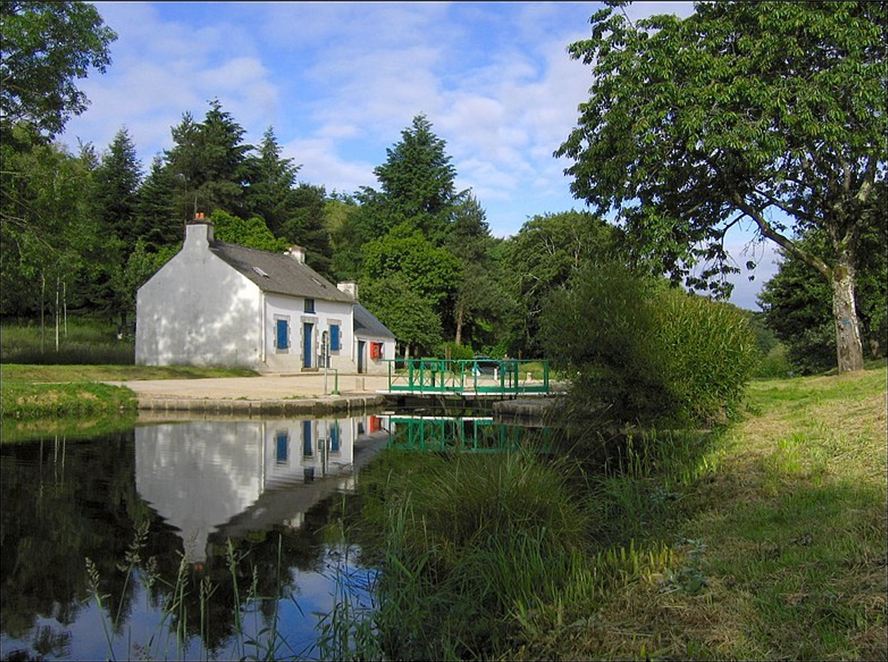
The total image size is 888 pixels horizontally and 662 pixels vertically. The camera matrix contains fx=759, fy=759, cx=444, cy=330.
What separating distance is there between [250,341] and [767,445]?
2365cm

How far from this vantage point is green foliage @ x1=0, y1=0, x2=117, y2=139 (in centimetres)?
2053

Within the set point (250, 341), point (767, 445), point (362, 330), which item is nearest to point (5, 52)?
point (250, 341)

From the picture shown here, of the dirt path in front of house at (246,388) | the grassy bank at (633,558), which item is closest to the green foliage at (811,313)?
the dirt path in front of house at (246,388)

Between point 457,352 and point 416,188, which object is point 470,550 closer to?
point 457,352

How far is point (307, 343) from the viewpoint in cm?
3266

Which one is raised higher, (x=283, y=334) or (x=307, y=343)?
(x=283, y=334)

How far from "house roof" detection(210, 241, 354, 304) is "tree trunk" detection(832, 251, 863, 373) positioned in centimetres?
1995

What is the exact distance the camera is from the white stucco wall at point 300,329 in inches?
1182

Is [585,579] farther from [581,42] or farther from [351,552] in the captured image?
[581,42]

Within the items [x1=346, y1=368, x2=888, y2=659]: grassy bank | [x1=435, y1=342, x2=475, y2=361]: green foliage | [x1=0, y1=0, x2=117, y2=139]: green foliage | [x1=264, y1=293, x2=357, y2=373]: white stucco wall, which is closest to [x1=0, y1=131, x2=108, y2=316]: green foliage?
[x1=0, y1=0, x2=117, y2=139]: green foliage

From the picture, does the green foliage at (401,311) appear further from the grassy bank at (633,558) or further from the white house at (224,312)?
the grassy bank at (633,558)

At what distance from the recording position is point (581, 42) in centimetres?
1731

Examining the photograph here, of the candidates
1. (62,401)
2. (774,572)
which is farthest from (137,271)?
(774,572)

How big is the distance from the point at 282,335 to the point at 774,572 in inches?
1095
